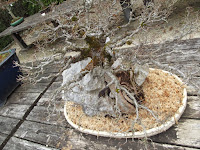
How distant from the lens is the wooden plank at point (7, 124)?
149cm

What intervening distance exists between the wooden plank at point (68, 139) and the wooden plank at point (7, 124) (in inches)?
4.5

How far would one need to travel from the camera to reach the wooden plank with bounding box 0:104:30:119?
5.33 ft

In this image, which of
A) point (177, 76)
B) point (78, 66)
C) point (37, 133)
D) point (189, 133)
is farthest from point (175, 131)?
point (37, 133)

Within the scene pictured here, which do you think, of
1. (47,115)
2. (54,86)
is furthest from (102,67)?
(54,86)

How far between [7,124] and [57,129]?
675mm

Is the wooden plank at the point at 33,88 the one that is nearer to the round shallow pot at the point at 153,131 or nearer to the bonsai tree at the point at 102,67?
the bonsai tree at the point at 102,67

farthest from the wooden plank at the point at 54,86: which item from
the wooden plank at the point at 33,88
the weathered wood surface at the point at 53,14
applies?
the weathered wood surface at the point at 53,14

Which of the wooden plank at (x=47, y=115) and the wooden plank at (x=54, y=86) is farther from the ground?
the wooden plank at (x=54, y=86)

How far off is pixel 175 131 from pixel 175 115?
0.35 ft

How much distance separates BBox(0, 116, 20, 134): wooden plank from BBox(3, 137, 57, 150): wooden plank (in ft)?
0.48

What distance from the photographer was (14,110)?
173cm

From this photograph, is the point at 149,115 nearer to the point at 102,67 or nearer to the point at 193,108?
the point at 193,108

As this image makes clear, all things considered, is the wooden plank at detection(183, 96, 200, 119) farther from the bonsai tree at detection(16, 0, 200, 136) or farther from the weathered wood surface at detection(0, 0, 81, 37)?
the weathered wood surface at detection(0, 0, 81, 37)

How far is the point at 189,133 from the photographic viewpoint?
0.96 meters
